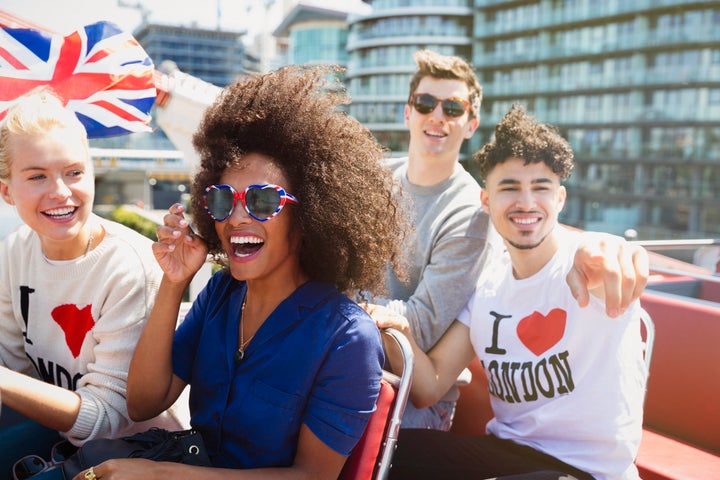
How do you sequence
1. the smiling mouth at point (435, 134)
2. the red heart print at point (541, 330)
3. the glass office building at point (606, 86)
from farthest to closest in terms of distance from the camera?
1. the glass office building at point (606, 86)
2. the smiling mouth at point (435, 134)
3. the red heart print at point (541, 330)

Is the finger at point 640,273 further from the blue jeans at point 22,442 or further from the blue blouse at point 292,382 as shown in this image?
the blue jeans at point 22,442

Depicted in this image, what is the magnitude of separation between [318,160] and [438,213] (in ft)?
3.43

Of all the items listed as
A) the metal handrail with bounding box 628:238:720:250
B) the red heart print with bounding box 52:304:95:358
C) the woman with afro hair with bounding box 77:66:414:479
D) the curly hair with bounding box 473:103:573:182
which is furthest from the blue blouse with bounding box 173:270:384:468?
the metal handrail with bounding box 628:238:720:250

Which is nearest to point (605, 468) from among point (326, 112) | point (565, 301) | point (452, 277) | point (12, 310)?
point (565, 301)

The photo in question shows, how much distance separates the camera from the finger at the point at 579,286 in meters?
1.93

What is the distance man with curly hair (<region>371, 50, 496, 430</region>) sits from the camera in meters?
2.40

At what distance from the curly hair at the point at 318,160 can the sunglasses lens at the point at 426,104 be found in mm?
1140

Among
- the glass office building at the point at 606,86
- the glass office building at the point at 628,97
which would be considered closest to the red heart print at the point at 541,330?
the glass office building at the point at 606,86

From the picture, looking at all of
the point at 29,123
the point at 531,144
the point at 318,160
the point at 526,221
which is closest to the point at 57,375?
the point at 29,123

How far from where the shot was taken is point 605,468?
196cm

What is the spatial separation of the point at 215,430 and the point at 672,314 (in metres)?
2.45

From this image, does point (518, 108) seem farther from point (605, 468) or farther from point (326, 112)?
point (605, 468)

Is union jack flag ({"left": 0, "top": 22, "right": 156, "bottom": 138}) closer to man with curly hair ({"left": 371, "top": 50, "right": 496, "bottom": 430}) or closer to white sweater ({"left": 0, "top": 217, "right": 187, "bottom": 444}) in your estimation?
white sweater ({"left": 0, "top": 217, "right": 187, "bottom": 444})

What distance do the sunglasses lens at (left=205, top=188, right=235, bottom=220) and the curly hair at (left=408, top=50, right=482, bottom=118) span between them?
160 cm
